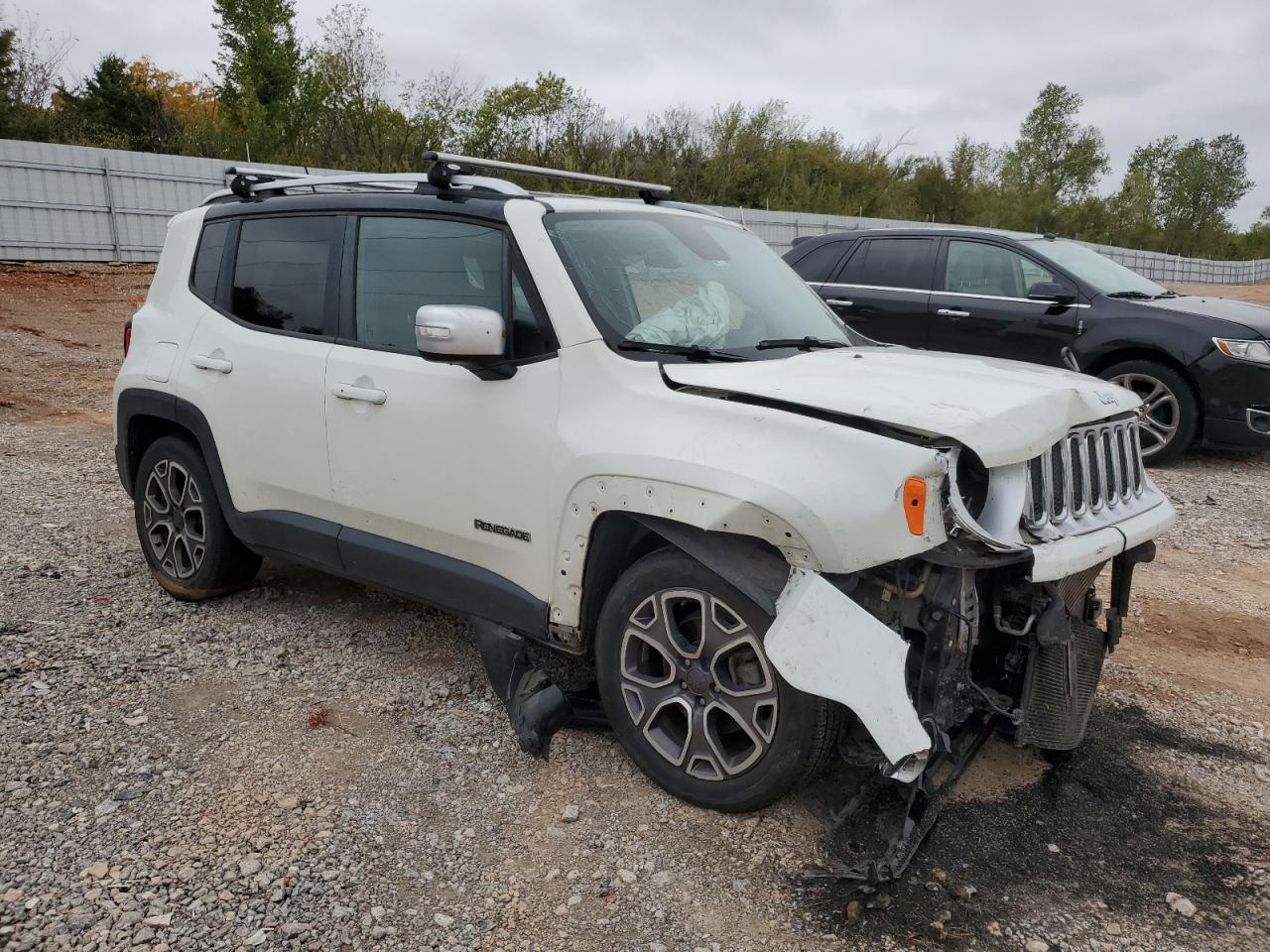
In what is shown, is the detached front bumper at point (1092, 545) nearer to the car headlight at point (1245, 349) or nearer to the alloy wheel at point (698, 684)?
the alloy wheel at point (698, 684)

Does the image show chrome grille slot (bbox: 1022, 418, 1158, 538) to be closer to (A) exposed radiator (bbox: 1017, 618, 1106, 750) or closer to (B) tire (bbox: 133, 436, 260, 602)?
(A) exposed radiator (bbox: 1017, 618, 1106, 750)

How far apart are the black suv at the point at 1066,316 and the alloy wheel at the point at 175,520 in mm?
5548

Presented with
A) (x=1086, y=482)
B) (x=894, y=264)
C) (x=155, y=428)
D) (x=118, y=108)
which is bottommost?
(x=155, y=428)

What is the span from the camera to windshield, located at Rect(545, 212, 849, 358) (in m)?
3.33

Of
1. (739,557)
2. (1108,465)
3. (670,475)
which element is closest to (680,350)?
(670,475)

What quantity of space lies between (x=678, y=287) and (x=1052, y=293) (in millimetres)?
5607

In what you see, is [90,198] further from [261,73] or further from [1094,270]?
[1094,270]

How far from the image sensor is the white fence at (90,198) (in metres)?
18.4

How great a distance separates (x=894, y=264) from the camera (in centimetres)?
888

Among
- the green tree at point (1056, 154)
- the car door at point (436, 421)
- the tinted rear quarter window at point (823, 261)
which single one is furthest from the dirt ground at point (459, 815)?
the green tree at point (1056, 154)

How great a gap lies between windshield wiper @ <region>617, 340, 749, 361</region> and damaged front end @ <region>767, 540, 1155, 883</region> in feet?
2.96

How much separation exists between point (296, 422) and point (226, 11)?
32280 mm

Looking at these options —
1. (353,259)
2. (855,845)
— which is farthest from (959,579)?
(353,259)

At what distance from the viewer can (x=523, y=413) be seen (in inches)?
129
